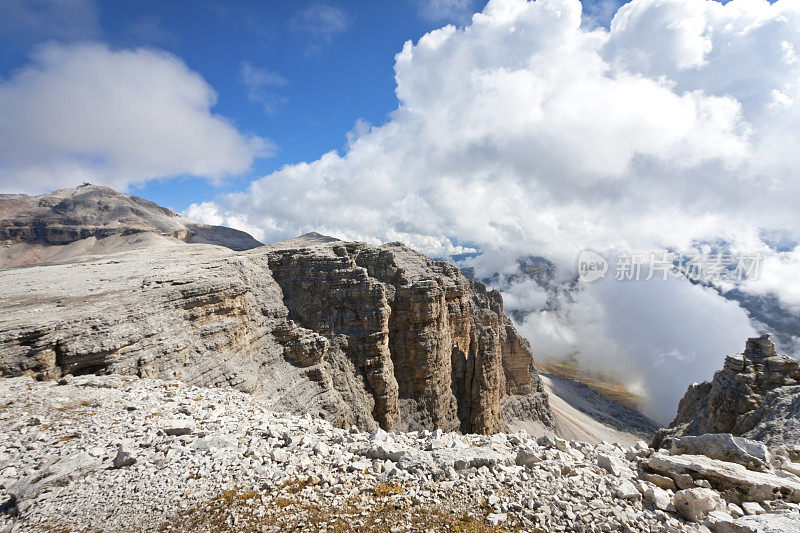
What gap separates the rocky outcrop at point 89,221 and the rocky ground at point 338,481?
12854 cm

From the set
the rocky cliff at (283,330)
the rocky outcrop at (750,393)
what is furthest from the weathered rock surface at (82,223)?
the rocky outcrop at (750,393)

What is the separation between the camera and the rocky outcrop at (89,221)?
413 feet

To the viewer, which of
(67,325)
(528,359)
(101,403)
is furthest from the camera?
(528,359)

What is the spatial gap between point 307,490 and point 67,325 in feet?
56.1

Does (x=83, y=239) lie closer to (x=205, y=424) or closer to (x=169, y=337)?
(x=169, y=337)

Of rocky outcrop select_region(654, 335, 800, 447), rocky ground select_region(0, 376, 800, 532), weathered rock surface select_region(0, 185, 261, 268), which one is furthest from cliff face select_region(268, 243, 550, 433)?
weathered rock surface select_region(0, 185, 261, 268)

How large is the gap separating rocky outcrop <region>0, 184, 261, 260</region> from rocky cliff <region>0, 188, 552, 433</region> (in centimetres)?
10226

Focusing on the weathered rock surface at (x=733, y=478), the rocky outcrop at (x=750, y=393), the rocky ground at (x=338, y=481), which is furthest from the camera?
the rocky outcrop at (x=750, y=393)

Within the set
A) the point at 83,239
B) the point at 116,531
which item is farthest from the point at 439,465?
the point at 83,239

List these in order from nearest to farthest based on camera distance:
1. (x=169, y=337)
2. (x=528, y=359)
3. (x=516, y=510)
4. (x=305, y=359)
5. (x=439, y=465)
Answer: (x=516, y=510) < (x=439, y=465) < (x=169, y=337) < (x=305, y=359) < (x=528, y=359)

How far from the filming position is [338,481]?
898 cm

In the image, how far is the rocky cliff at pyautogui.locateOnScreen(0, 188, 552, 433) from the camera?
17.7 m

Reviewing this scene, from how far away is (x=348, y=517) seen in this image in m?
7.73

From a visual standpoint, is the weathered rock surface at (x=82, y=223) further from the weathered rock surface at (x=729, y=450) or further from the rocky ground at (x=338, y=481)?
the weathered rock surface at (x=729, y=450)
